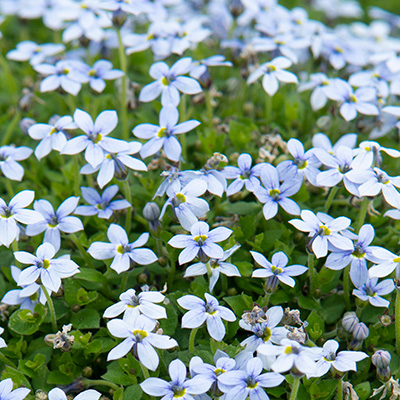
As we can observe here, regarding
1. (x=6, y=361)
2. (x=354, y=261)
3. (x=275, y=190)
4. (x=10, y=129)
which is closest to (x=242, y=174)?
(x=275, y=190)

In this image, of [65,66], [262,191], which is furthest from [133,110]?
[262,191]

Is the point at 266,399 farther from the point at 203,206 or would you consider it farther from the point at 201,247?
the point at 203,206

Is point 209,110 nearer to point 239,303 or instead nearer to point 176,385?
point 239,303

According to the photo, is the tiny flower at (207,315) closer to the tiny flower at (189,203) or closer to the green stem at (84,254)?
the tiny flower at (189,203)

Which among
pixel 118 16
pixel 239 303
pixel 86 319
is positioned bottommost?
pixel 86 319

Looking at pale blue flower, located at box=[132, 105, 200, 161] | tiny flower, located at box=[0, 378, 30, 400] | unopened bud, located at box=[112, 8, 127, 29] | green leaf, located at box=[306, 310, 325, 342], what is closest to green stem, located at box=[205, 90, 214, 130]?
pale blue flower, located at box=[132, 105, 200, 161]
